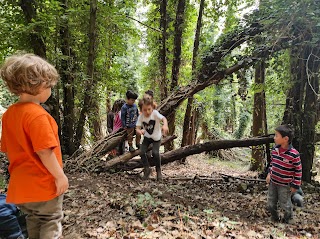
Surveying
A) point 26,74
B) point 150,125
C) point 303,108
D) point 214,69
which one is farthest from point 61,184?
point 214,69

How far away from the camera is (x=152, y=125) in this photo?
6148 mm

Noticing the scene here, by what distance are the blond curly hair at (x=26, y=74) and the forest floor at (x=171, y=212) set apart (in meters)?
1.83

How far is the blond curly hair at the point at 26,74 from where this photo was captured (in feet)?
6.98

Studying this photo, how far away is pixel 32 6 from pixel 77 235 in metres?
5.38

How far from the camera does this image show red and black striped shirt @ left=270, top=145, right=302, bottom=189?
3.98 metres

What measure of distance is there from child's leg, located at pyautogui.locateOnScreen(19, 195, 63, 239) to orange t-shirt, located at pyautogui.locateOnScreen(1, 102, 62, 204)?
0.36 feet

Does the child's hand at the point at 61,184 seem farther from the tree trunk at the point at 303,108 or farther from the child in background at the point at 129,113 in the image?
the tree trunk at the point at 303,108

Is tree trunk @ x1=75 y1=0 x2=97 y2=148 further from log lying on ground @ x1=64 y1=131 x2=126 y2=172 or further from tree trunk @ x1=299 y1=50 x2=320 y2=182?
tree trunk @ x1=299 y1=50 x2=320 y2=182

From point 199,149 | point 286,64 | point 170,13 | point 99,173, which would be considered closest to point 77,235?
point 99,173

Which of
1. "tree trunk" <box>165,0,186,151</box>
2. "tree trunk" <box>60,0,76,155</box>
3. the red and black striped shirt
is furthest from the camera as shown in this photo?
"tree trunk" <box>165,0,186,151</box>

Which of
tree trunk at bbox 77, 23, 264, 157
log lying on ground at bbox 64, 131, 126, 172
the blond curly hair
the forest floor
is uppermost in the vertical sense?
tree trunk at bbox 77, 23, 264, 157

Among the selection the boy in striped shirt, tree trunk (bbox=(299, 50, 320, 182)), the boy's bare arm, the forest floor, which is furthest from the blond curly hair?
tree trunk (bbox=(299, 50, 320, 182))

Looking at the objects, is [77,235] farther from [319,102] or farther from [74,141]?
[319,102]

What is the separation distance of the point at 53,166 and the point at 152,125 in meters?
4.02
